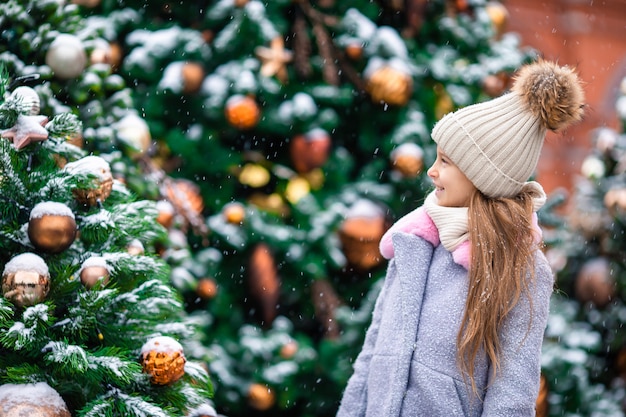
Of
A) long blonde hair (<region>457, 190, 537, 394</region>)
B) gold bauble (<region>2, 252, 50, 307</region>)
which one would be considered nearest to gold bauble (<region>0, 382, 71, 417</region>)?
gold bauble (<region>2, 252, 50, 307</region>)

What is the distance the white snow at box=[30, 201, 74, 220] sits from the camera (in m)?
1.71

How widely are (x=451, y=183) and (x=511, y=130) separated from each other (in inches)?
7.5

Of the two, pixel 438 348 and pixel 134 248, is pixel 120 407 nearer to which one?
pixel 134 248

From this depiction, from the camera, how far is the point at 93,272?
1748 mm

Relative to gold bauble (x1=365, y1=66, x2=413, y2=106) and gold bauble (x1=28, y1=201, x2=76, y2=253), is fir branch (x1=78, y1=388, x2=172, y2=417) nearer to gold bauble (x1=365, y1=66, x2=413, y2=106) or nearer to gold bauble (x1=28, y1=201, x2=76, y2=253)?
gold bauble (x1=28, y1=201, x2=76, y2=253)

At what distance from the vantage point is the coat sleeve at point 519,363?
1756mm

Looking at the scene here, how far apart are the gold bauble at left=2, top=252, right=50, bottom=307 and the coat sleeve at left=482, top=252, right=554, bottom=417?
1033 mm

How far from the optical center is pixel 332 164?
10.5 feet

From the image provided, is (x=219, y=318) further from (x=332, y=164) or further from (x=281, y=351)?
(x=332, y=164)

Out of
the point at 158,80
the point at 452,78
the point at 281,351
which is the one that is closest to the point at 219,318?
the point at 281,351

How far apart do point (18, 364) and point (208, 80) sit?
65.6 inches

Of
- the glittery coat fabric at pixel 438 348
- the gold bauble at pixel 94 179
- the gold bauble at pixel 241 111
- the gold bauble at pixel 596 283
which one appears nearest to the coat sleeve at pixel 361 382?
the glittery coat fabric at pixel 438 348

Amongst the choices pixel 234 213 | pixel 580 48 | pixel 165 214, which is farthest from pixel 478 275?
pixel 580 48

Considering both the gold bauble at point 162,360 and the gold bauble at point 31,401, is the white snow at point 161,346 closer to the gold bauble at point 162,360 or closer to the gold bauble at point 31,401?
the gold bauble at point 162,360
